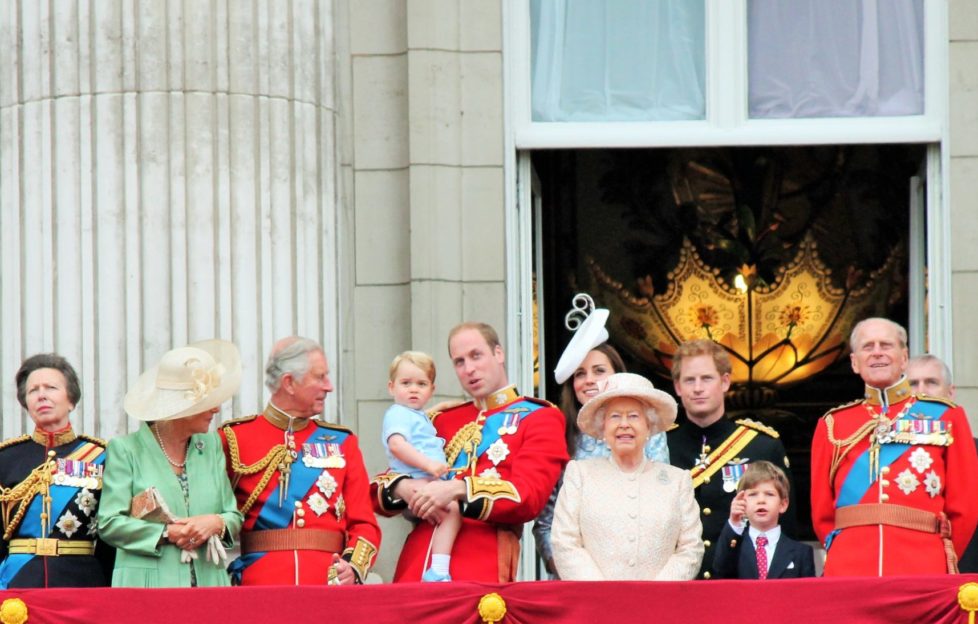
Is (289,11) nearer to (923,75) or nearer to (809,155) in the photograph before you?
(923,75)

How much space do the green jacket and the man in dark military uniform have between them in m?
1.88

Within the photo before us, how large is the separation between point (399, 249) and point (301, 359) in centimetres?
248

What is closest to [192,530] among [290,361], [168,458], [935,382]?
[168,458]

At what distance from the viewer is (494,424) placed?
8727 mm

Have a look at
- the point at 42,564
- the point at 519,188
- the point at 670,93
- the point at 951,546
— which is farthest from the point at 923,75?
the point at 42,564

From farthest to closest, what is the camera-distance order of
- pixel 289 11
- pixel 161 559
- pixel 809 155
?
1. pixel 809 155
2. pixel 289 11
3. pixel 161 559

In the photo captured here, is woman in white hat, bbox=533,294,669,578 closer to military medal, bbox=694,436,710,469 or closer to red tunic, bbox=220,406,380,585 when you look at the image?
military medal, bbox=694,436,710,469

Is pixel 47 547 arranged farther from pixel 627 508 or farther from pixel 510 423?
pixel 627 508

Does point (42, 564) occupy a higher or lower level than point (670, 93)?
lower

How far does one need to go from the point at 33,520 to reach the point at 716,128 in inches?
168

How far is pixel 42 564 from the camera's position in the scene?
837cm

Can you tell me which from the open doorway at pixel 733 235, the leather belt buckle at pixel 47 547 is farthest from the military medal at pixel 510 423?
the open doorway at pixel 733 235

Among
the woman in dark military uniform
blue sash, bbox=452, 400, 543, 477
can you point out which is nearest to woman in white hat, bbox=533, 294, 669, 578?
blue sash, bbox=452, 400, 543, 477

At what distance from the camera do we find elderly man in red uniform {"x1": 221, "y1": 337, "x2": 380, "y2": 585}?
8.38 meters
